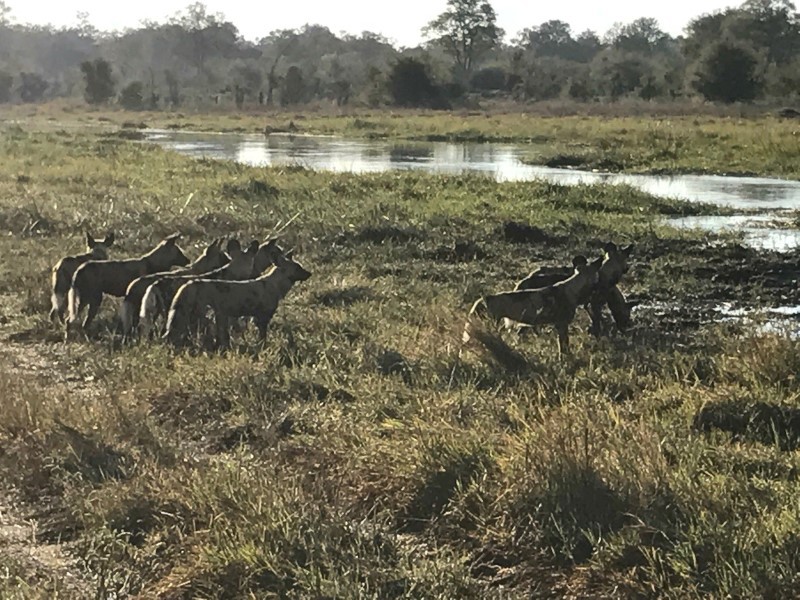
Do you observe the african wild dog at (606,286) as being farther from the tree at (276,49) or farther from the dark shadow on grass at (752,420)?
the tree at (276,49)

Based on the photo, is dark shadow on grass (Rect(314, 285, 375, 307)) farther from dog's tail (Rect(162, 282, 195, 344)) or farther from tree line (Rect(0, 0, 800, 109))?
tree line (Rect(0, 0, 800, 109))

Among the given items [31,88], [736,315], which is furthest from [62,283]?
[31,88]

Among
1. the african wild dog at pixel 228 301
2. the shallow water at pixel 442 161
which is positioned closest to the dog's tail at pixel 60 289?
the african wild dog at pixel 228 301

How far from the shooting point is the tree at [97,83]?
64.6m

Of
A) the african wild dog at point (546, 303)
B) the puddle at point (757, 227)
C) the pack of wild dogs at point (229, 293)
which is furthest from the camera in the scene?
the puddle at point (757, 227)

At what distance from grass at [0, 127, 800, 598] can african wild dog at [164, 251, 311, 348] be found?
0.69 feet

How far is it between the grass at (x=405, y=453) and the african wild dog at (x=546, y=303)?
10.2 inches

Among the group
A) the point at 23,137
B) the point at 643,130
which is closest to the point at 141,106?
the point at 23,137

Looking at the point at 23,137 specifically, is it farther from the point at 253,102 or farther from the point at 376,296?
the point at 253,102

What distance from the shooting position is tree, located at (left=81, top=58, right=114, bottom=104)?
64562 mm

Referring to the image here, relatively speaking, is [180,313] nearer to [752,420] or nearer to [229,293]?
[229,293]

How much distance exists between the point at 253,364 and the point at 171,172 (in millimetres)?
13496

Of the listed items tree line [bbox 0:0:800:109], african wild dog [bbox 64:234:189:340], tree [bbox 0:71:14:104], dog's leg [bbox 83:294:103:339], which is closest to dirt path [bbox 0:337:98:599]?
african wild dog [bbox 64:234:189:340]

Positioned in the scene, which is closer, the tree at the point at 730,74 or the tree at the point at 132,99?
the tree at the point at 730,74
